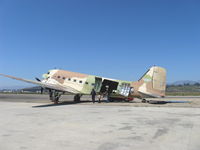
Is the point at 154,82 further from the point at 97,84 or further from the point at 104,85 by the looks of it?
the point at 97,84

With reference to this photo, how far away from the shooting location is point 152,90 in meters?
24.2

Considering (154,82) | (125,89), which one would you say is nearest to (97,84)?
(125,89)

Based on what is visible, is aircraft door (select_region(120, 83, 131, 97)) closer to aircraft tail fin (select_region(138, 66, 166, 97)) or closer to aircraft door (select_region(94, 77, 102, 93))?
aircraft tail fin (select_region(138, 66, 166, 97))

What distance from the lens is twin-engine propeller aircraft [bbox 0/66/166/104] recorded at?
24.4 m

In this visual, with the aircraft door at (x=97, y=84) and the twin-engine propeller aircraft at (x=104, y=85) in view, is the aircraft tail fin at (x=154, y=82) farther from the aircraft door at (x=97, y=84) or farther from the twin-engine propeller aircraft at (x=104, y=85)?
the aircraft door at (x=97, y=84)

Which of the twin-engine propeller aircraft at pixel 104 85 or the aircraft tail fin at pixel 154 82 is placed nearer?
the aircraft tail fin at pixel 154 82

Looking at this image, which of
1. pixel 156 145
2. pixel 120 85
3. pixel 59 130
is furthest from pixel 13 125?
pixel 120 85

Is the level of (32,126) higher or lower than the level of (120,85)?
lower

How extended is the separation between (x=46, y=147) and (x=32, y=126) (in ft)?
12.9

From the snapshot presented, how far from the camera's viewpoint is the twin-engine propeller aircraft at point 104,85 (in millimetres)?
24359

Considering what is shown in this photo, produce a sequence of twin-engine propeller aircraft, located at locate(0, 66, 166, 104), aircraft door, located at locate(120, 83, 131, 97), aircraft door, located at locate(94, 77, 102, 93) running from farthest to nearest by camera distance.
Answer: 1. aircraft door, located at locate(94, 77, 102, 93)
2. aircraft door, located at locate(120, 83, 131, 97)
3. twin-engine propeller aircraft, located at locate(0, 66, 166, 104)

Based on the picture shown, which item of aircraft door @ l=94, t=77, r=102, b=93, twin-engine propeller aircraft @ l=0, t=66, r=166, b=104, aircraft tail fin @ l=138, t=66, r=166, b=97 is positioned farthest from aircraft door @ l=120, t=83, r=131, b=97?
aircraft door @ l=94, t=77, r=102, b=93

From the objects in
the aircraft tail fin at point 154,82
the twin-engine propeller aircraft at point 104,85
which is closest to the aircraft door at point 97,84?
the twin-engine propeller aircraft at point 104,85

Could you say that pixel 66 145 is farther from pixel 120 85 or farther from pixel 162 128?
pixel 120 85
